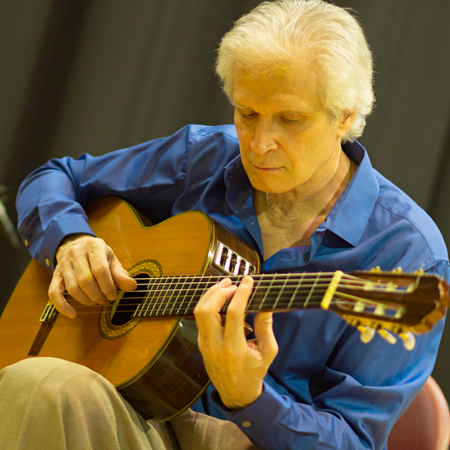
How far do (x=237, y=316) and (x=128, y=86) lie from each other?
1.87 metres

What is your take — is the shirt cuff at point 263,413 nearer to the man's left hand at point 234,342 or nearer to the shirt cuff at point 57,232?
the man's left hand at point 234,342

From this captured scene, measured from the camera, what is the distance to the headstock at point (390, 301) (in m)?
0.86

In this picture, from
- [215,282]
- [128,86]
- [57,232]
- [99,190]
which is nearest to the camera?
[215,282]

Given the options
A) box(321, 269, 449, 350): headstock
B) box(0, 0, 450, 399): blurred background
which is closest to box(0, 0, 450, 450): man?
box(321, 269, 449, 350): headstock

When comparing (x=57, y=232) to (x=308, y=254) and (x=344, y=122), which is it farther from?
(x=344, y=122)

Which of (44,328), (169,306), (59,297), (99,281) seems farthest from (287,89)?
(44,328)

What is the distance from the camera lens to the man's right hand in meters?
1.45

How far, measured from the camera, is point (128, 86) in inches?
104

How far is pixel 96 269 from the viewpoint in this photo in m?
1.46

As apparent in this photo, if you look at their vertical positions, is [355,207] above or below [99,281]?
above

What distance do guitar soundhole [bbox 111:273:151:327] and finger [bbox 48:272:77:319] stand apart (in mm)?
141

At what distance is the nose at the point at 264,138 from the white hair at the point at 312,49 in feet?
0.41

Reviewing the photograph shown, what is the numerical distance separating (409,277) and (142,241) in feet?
2.94

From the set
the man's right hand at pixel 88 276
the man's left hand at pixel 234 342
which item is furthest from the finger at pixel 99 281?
the man's left hand at pixel 234 342
